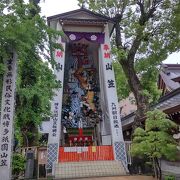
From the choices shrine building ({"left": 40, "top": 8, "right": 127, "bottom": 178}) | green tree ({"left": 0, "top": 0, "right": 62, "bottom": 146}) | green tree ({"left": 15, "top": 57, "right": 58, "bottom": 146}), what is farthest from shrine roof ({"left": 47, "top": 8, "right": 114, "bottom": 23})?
green tree ({"left": 15, "top": 57, "right": 58, "bottom": 146})

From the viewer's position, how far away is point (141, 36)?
50.3 feet

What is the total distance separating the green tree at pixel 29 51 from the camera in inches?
306

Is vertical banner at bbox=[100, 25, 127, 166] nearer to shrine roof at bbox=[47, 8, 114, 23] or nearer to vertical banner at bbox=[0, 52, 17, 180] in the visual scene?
shrine roof at bbox=[47, 8, 114, 23]

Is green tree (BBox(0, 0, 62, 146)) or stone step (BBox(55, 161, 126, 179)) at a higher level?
green tree (BBox(0, 0, 62, 146))

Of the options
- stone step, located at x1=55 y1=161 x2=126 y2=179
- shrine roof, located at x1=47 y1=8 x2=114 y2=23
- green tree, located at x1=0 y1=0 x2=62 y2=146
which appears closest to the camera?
green tree, located at x1=0 y1=0 x2=62 y2=146

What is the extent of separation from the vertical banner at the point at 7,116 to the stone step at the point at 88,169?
5306 mm

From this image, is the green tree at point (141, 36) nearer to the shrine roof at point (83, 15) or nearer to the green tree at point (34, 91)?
the shrine roof at point (83, 15)

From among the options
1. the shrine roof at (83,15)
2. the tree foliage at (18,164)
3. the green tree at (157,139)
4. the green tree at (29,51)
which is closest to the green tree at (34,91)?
the green tree at (29,51)

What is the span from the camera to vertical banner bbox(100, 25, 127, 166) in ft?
48.5

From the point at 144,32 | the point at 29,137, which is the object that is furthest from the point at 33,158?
the point at 144,32

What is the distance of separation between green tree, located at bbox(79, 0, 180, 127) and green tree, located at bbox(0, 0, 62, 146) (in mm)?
5425

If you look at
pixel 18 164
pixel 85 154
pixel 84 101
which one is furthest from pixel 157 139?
pixel 84 101

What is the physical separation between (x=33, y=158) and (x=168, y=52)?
9.86 meters

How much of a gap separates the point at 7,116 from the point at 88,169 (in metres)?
6.62
